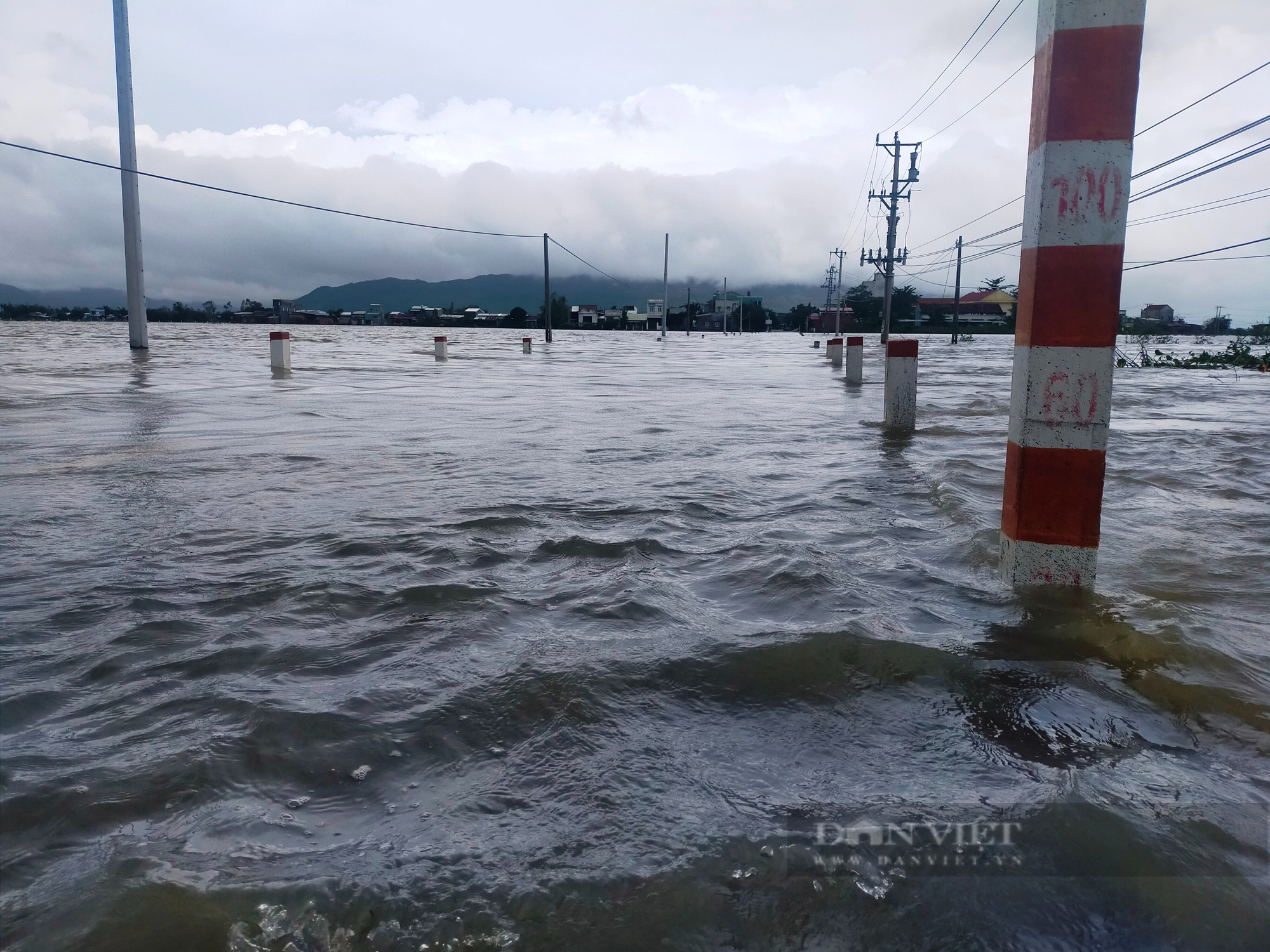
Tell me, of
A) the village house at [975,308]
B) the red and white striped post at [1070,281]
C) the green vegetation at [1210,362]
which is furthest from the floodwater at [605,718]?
the village house at [975,308]

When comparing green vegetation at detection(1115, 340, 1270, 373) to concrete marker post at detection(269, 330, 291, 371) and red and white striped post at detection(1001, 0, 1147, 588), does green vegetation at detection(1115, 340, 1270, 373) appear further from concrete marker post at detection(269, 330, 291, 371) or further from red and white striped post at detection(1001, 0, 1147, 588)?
red and white striped post at detection(1001, 0, 1147, 588)

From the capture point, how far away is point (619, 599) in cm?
308

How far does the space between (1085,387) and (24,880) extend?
11.0 ft

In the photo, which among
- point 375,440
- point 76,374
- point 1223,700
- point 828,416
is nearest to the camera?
point 1223,700

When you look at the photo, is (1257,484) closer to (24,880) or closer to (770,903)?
(770,903)

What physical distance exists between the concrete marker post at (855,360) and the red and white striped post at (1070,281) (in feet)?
43.1

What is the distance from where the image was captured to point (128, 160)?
22.5m

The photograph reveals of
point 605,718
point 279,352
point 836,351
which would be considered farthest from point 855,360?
point 605,718

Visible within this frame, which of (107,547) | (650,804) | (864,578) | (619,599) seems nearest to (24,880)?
(650,804)

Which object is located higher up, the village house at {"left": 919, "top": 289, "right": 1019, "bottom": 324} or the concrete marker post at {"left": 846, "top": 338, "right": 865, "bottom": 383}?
the village house at {"left": 919, "top": 289, "right": 1019, "bottom": 324}

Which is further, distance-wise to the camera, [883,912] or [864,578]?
[864,578]

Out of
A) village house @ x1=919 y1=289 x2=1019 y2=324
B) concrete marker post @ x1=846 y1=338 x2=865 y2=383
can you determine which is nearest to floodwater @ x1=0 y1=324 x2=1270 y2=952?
concrete marker post @ x1=846 y1=338 x2=865 y2=383

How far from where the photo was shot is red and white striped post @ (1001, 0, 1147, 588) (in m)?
2.95

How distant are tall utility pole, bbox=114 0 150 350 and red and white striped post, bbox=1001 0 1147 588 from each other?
81.8ft
